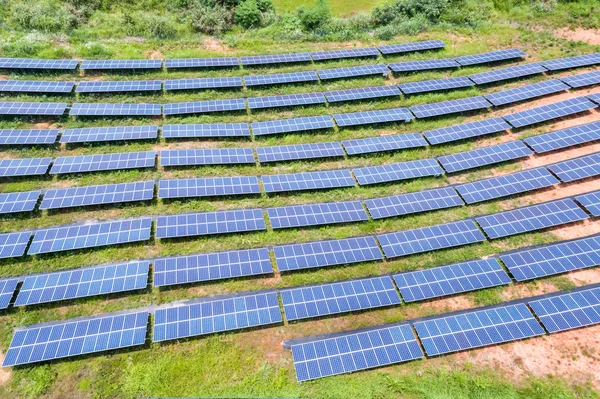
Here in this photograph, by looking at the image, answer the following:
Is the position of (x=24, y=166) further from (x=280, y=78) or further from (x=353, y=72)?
(x=353, y=72)

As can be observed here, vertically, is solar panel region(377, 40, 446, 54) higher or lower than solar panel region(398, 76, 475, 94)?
higher

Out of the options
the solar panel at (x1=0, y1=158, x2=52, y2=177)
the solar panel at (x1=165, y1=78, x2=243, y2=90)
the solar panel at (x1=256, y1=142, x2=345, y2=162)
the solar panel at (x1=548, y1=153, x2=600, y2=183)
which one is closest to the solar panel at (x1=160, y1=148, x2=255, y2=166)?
the solar panel at (x1=256, y1=142, x2=345, y2=162)

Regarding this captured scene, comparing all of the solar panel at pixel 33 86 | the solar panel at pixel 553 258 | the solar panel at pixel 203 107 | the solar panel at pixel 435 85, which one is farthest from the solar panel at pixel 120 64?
the solar panel at pixel 553 258

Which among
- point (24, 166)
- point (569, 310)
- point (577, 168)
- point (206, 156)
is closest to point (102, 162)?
point (24, 166)

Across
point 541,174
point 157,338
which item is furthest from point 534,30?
point 157,338

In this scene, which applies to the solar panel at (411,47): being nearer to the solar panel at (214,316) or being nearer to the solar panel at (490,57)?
the solar panel at (490,57)

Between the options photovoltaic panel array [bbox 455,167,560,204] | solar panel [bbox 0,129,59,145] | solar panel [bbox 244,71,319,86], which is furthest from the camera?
solar panel [bbox 244,71,319,86]

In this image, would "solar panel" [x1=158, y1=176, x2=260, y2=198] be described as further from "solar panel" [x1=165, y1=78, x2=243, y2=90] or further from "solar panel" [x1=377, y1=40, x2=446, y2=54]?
"solar panel" [x1=377, y1=40, x2=446, y2=54]
